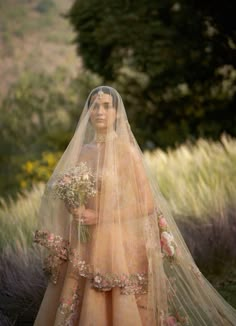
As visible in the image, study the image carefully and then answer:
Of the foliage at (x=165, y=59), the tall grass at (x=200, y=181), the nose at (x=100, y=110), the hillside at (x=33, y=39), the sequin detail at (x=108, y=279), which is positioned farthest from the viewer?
the hillside at (x=33, y=39)

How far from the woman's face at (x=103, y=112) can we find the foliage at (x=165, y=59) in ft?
33.5

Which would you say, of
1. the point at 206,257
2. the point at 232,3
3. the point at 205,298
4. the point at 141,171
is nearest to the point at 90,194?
the point at 141,171

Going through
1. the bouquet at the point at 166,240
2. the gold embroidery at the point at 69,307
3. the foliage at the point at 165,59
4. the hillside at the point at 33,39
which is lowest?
the gold embroidery at the point at 69,307

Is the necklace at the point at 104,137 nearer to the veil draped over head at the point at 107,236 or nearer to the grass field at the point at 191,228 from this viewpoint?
the veil draped over head at the point at 107,236

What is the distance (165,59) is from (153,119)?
2.50 meters

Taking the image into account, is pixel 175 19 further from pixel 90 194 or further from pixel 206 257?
pixel 90 194

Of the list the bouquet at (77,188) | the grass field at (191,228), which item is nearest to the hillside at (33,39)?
the grass field at (191,228)

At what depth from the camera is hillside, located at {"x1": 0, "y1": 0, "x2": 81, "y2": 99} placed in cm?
3419

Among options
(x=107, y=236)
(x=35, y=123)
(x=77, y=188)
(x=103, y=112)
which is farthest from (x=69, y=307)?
(x=35, y=123)

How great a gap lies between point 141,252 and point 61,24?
36118 mm

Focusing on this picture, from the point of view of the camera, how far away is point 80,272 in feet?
11.8

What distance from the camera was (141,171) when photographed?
3.76m

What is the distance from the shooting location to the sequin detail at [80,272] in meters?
3.57

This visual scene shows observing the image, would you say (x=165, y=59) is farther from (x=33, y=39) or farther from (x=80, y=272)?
(x=33, y=39)
